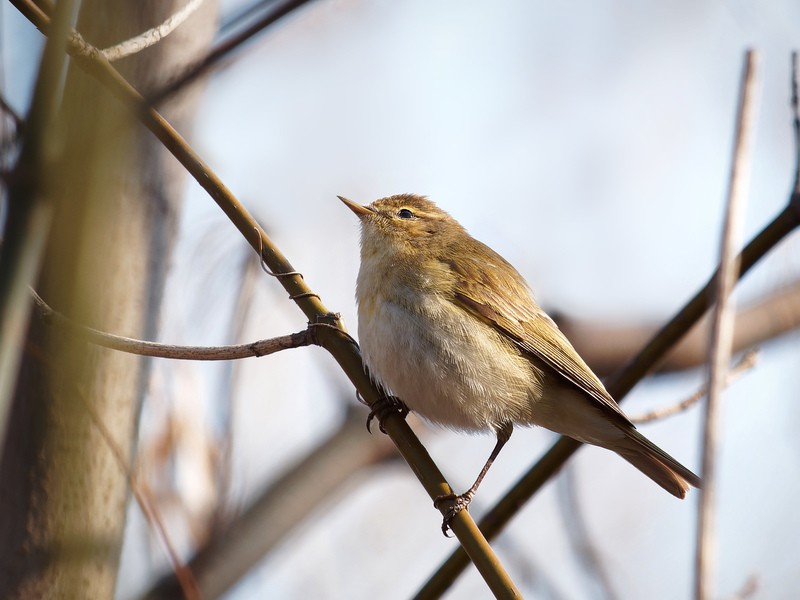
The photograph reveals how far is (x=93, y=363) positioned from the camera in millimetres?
2076

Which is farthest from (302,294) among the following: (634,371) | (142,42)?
(634,371)

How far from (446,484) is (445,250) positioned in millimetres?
1813

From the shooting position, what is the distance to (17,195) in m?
0.96

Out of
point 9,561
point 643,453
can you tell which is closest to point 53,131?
point 9,561

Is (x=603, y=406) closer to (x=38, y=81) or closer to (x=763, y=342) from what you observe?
(x=38, y=81)

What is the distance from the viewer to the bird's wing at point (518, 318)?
3.27 meters

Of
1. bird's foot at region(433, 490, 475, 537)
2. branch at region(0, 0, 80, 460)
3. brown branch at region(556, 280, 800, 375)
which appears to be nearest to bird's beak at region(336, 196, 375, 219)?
bird's foot at region(433, 490, 475, 537)

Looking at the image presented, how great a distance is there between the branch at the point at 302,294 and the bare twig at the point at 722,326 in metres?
0.50

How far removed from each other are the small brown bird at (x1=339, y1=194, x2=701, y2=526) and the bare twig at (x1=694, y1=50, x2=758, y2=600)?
4.89 ft

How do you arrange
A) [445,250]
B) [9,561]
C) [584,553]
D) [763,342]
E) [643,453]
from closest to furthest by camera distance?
[9,561] → [584,553] → [643,453] → [445,250] → [763,342]

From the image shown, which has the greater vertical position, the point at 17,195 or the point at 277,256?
the point at 277,256

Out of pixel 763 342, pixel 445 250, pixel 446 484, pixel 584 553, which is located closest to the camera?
pixel 446 484

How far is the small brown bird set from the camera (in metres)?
3.07

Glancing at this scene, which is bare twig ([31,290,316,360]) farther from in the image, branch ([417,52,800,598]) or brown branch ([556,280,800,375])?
brown branch ([556,280,800,375])
